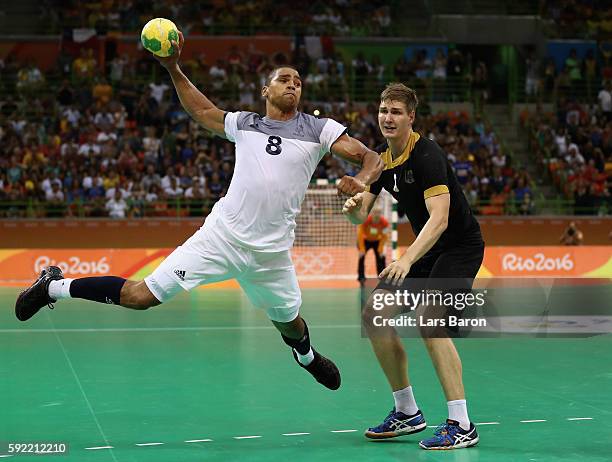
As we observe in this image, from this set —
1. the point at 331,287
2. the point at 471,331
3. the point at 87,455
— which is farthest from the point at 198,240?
the point at 331,287

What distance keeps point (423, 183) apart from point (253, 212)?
1.26 metres

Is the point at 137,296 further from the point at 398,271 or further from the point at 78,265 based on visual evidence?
the point at 78,265

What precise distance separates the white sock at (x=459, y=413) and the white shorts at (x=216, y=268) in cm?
150

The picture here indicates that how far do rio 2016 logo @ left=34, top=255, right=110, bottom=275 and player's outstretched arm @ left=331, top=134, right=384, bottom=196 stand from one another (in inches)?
Result: 641

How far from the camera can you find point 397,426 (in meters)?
7.41

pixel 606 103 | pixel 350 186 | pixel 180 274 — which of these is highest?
pixel 606 103

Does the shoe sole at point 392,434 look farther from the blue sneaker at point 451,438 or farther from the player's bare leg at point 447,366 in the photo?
the player's bare leg at point 447,366

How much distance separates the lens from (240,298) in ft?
65.1

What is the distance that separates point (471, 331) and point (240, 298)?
6.86m

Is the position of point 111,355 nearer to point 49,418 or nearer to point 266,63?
point 49,418

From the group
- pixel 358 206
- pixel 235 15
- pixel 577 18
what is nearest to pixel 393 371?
pixel 358 206

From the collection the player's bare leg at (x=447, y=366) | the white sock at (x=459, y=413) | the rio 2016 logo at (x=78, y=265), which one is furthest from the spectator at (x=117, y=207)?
the white sock at (x=459, y=413)

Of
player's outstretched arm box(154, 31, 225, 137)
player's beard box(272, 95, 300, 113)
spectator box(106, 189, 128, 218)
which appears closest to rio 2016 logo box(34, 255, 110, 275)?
spectator box(106, 189, 128, 218)

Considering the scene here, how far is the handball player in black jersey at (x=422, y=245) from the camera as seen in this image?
7062 mm
